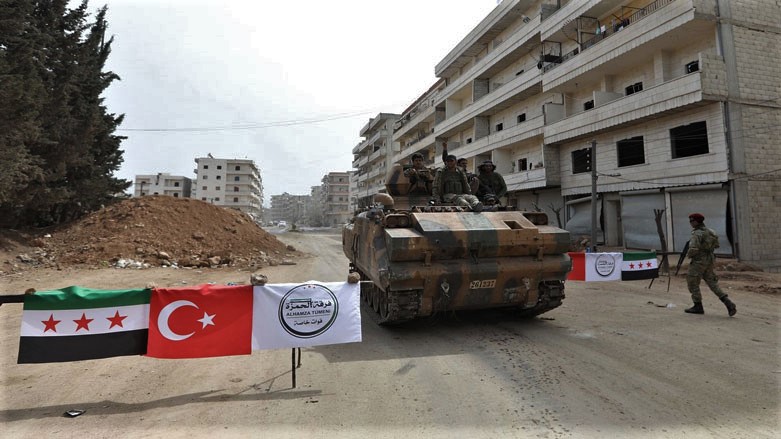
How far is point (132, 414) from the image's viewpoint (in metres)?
3.43

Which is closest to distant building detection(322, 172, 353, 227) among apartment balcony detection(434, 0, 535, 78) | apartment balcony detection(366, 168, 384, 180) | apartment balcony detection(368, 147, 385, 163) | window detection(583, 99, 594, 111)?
apartment balcony detection(366, 168, 384, 180)

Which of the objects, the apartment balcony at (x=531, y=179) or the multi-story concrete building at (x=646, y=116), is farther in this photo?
the apartment balcony at (x=531, y=179)

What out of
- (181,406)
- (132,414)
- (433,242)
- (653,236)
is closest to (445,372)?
(433,242)

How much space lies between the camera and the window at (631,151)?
17.5 meters

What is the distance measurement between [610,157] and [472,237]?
54.5ft

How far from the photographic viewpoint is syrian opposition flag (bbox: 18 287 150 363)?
3512mm

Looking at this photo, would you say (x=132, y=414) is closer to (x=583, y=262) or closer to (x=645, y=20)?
(x=583, y=262)

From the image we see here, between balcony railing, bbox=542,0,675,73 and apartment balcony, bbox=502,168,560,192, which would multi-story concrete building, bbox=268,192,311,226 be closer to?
apartment balcony, bbox=502,168,560,192

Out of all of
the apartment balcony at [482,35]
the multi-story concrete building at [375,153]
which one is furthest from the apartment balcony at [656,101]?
the multi-story concrete building at [375,153]

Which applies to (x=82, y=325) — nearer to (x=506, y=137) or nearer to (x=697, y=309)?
(x=697, y=309)

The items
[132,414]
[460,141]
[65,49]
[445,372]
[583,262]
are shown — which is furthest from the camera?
[460,141]

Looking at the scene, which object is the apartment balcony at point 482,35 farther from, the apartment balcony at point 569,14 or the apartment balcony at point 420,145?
the apartment balcony at point 420,145

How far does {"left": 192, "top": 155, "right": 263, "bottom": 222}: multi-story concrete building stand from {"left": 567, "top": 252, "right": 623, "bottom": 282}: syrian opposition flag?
82.9m

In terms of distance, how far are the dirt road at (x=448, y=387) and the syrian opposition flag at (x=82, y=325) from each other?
0.48 m
